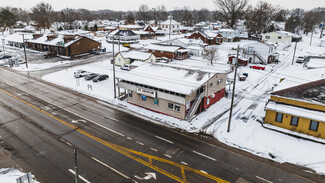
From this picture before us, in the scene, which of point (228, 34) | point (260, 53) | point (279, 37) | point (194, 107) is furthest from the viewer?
point (228, 34)

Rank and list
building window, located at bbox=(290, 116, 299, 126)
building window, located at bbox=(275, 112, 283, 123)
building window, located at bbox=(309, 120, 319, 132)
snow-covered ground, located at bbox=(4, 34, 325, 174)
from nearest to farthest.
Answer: snow-covered ground, located at bbox=(4, 34, 325, 174) → building window, located at bbox=(309, 120, 319, 132) → building window, located at bbox=(290, 116, 299, 126) → building window, located at bbox=(275, 112, 283, 123)

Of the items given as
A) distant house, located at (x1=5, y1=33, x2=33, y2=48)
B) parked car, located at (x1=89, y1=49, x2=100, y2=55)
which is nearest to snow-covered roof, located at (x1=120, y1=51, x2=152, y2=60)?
parked car, located at (x1=89, y1=49, x2=100, y2=55)

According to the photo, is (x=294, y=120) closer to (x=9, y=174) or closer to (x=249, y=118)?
(x=249, y=118)

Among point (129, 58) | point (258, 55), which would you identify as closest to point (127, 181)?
point (129, 58)

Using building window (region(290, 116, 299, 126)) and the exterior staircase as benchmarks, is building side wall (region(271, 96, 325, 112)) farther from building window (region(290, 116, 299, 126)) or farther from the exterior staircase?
the exterior staircase

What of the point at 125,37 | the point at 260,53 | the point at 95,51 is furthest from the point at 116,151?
the point at 125,37

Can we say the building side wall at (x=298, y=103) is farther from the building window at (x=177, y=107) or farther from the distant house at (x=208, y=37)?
the distant house at (x=208, y=37)

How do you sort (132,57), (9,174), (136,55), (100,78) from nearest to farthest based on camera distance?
(9,174), (100,78), (132,57), (136,55)
